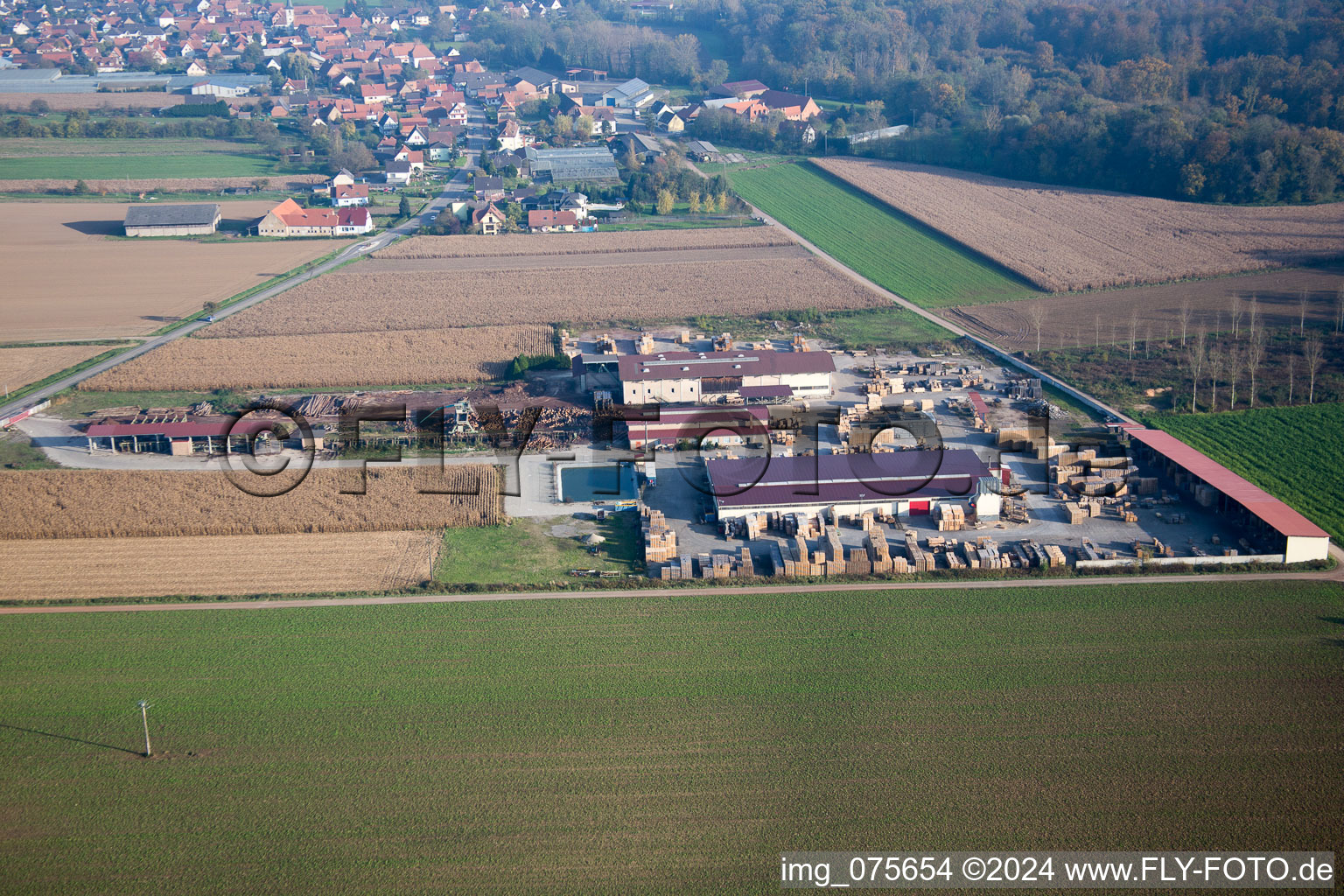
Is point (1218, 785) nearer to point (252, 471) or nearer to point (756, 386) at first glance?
point (756, 386)

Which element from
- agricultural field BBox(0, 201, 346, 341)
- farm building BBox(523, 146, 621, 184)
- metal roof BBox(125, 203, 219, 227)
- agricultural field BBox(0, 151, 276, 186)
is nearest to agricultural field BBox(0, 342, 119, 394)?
agricultural field BBox(0, 201, 346, 341)

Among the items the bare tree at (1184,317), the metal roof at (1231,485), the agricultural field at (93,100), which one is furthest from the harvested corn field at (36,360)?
the agricultural field at (93,100)

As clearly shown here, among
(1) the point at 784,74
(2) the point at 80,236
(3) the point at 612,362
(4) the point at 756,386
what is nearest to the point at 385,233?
(2) the point at 80,236

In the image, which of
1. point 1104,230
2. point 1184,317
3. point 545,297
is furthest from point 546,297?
point 1104,230

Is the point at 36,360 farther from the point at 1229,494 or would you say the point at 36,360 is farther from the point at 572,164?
the point at 1229,494

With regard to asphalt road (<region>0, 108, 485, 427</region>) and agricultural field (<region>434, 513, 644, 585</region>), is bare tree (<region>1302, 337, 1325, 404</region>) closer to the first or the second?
agricultural field (<region>434, 513, 644, 585</region>)

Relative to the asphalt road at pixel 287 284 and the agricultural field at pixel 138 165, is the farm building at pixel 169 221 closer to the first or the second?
the asphalt road at pixel 287 284
